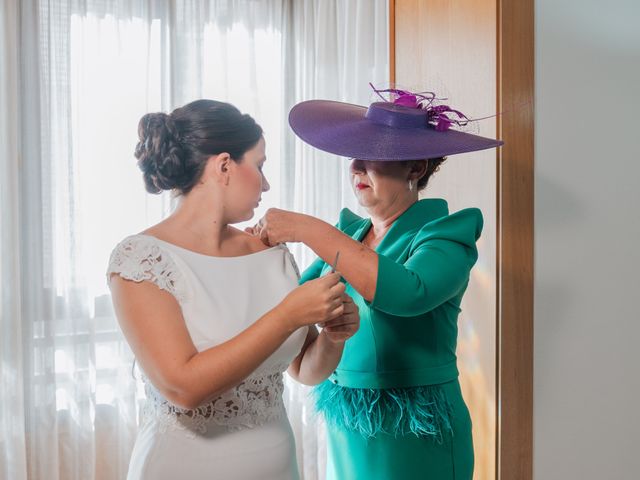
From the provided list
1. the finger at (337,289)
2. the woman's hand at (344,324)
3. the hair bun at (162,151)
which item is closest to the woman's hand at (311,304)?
the finger at (337,289)

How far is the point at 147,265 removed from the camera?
3.70 feet

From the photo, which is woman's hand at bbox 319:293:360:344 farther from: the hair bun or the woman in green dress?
the hair bun

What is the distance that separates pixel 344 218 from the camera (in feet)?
5.76

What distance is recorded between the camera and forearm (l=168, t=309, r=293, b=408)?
1.06m

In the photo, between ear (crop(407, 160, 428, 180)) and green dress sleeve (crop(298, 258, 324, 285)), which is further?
green dress sleeve (crop(298, 258, 324, 285))

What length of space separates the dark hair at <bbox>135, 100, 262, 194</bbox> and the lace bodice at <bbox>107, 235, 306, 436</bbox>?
0.14 metres

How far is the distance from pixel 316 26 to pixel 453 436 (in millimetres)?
2285

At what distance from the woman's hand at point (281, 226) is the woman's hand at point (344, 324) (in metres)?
0.20

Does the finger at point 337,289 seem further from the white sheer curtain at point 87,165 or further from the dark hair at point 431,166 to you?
the white sheer curtain at point 87,165

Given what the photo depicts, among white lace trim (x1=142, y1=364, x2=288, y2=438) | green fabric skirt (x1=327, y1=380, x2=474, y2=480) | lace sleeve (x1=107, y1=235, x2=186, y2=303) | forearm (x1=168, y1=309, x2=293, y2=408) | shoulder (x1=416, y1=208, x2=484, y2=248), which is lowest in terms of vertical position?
green fabric skirt (x1=327, y1=380, x2=474, y2=480)

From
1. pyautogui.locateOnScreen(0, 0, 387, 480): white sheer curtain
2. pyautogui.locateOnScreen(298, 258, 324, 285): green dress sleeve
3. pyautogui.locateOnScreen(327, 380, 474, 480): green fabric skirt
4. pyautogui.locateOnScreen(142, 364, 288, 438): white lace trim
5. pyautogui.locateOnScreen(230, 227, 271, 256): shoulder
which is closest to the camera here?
pyautogui.locateOnScreen(142, 364, 288, 438): white lace trim
